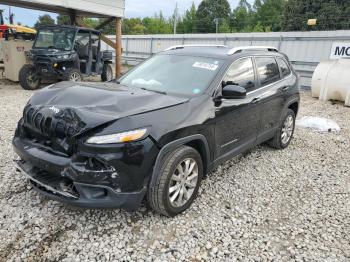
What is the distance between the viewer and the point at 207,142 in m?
3.42

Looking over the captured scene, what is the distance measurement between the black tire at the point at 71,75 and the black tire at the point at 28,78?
3.66 feet

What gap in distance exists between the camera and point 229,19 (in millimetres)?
63469

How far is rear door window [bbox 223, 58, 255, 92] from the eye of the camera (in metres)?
3.82

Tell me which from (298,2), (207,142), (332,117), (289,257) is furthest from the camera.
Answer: (298,2)

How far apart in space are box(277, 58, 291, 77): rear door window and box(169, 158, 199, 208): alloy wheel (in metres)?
2.73

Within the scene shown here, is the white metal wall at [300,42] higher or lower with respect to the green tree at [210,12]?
lower

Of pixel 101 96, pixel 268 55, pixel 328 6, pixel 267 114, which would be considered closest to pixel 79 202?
pixel 101 96

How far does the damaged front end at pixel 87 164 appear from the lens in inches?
105

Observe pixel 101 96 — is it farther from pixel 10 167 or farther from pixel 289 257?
pixel 289 257

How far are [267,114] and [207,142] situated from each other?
162 cm

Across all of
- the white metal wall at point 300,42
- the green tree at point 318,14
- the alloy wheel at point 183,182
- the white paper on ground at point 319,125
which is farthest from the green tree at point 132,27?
the alloy wheel at point 183,182

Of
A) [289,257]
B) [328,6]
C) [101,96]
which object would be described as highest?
[328,6]

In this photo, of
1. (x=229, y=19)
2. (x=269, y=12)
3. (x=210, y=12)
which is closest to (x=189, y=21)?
(x=210, y=12)

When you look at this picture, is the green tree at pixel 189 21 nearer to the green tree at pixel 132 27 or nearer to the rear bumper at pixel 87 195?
the green tree at pixel 132 27
